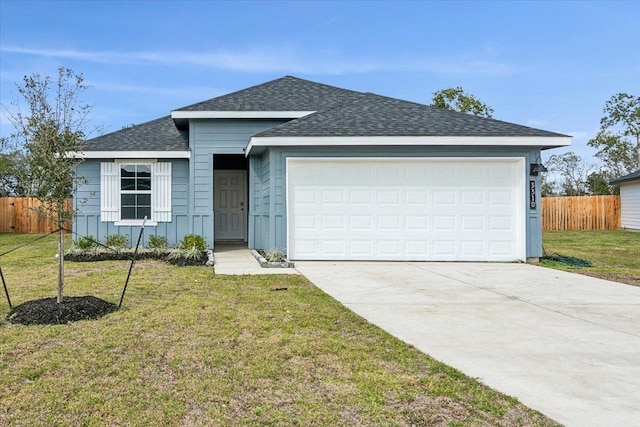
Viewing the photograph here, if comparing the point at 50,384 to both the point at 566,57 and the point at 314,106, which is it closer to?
the point at 314,106

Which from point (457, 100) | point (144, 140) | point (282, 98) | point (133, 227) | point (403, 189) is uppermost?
point (457, 100)

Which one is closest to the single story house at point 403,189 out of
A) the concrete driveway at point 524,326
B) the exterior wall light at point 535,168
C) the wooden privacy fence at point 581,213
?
the exterior wall light at point 535,168

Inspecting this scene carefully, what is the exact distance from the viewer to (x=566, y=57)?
20016 mm

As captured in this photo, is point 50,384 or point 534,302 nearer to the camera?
point 50,384

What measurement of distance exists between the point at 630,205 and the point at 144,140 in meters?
23.3

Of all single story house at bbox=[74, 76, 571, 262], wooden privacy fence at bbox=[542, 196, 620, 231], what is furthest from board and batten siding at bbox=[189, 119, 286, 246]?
wooden privacy fence at bbox=[542, 196, 620, 231]

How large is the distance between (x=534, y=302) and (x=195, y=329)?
14.3 ft

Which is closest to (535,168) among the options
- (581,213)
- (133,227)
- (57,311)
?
(57,311)

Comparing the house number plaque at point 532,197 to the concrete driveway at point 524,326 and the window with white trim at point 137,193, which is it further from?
the window with white trim at point 137,193

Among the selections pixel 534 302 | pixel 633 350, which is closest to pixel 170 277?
pixel 534 302

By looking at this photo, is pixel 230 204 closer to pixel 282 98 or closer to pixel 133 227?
pixel 133 227

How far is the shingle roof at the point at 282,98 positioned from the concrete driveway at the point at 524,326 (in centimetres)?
533

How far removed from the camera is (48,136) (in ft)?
17.5

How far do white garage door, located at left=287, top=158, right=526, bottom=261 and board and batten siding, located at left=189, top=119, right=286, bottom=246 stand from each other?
8.96 feet
